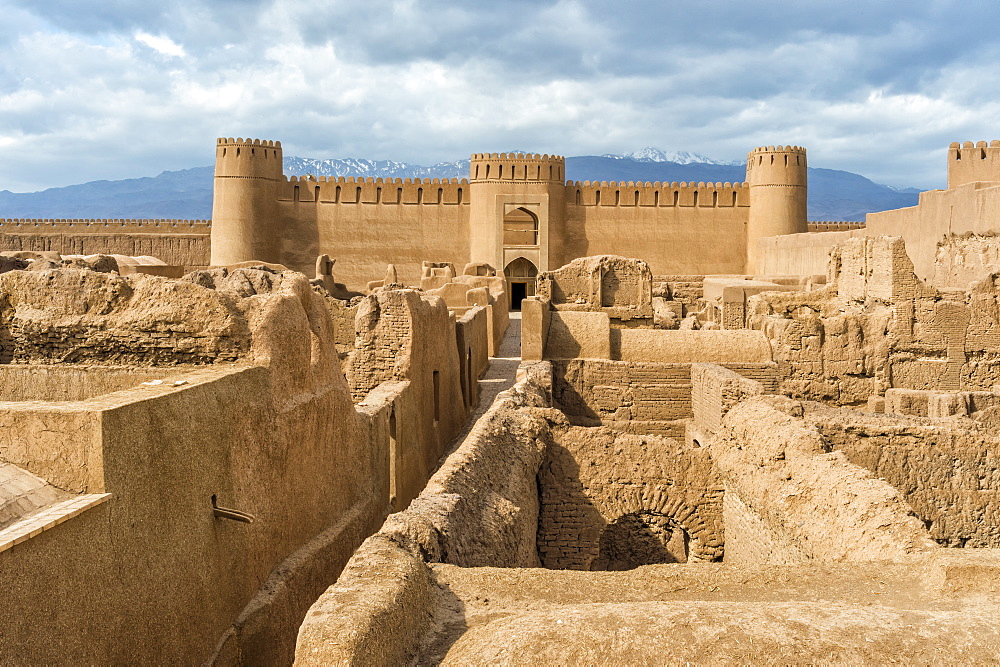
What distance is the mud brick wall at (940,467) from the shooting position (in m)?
6.65

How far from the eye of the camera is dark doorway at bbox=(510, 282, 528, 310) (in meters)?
35.2

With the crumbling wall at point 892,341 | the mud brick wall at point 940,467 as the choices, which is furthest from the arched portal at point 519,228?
the mud brick wall at point 940,467

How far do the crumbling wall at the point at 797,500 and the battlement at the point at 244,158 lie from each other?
30988 mm

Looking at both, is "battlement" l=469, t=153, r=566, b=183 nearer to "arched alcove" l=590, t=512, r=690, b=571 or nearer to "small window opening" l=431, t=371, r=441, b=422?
"small window opening" l=431, t=371, r=441, b=422

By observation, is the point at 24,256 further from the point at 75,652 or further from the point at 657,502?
the point at 75,652

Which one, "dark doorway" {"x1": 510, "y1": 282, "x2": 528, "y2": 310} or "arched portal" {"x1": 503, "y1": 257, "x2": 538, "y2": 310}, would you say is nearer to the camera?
"arched portal" {"x1": 503, "y1": 257, "x2": 538, "y2": 310}

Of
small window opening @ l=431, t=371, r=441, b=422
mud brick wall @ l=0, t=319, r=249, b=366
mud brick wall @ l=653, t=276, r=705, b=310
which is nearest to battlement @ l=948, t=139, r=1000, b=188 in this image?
mud brick wall @ l=653, t=276, r=705, b=310

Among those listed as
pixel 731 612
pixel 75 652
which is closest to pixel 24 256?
pixel 75 652

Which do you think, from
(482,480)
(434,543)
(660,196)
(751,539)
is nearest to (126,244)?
(660,196)

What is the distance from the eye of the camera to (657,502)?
674 cm

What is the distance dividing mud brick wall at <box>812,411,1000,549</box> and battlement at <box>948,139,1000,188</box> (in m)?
21.0

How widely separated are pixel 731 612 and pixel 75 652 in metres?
2.21

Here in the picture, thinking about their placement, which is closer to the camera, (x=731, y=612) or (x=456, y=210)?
(x=731, y=612)

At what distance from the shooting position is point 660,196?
35469 millimetres
